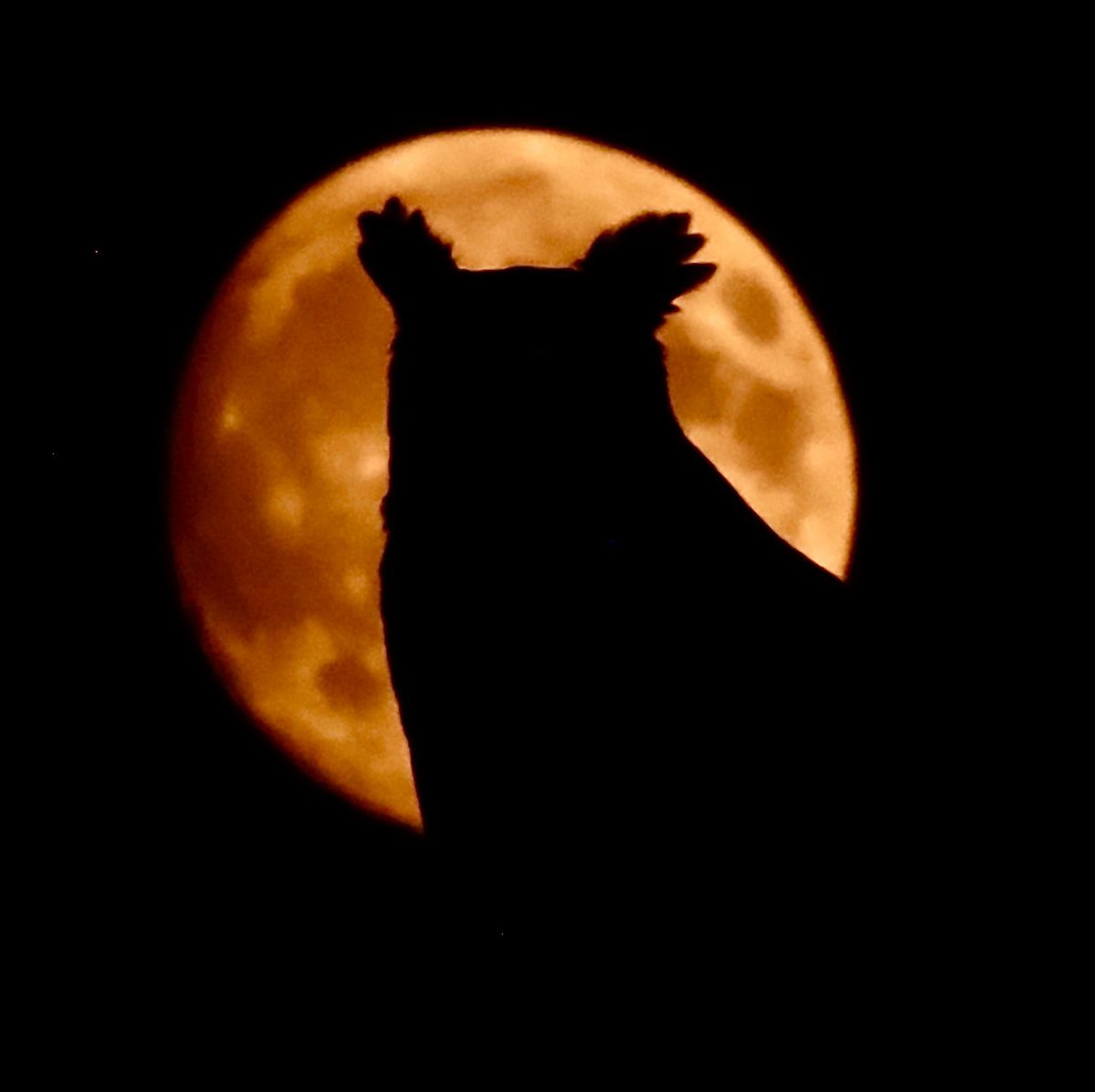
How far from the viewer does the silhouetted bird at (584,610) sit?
92cm

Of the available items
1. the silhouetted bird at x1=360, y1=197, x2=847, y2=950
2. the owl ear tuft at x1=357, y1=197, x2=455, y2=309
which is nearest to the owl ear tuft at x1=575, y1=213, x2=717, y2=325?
the silhouetted bird at x1=360, y1=197, x2=847, y2=950

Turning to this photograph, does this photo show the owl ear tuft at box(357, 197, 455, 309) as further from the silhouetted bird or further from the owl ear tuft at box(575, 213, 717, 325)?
the owl ear tuft at box(575, 213, 717, 325)

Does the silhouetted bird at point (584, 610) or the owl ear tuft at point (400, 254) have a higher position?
the owl ear tuft at point (400, 254)

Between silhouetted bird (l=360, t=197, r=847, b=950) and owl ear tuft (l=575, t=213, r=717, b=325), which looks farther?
owl ear tuft (l=575, t=213, r=717, b=325)

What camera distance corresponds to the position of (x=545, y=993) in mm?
991

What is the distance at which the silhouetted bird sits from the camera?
3.03 ft

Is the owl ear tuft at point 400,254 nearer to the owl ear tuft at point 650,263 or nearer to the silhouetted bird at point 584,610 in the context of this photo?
the silhouetted bird at point 584,610

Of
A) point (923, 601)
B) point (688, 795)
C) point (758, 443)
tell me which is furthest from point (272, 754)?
point (923, 601)

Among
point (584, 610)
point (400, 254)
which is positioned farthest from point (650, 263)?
point (584, 610)

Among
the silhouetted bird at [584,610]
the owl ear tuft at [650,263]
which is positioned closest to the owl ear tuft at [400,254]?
the silhouetted bird at [584,610]

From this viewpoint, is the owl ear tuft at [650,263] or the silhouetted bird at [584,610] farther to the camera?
the owl ear tuft at [650,263]

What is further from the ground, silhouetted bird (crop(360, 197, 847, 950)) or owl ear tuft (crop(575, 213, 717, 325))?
owl ear tuft (crop(575, 213, 717, 325))

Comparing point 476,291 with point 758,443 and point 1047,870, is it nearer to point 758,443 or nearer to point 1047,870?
point 758,443

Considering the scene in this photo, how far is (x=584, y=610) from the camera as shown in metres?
0.97
